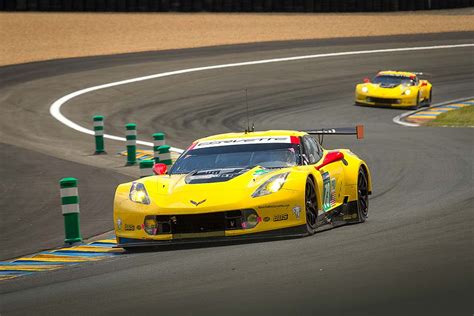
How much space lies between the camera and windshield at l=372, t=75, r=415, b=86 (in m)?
36.2

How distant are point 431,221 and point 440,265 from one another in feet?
11.4

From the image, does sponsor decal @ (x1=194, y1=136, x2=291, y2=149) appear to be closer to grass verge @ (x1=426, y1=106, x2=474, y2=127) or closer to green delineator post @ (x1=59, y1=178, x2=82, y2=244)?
green delineator post @ (x1=59, y1=178, x2=82, y2=244)

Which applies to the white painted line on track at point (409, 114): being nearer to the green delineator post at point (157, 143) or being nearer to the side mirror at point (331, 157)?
the green delineator post at point (157, 143)

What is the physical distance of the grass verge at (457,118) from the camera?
98.0 ft

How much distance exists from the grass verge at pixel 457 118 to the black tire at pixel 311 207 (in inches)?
705

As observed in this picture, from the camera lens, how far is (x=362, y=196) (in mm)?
13531

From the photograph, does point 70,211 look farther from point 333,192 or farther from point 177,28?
point 177,28

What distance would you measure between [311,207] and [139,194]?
183 centimetres

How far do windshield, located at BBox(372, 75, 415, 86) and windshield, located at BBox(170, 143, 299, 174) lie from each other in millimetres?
24054

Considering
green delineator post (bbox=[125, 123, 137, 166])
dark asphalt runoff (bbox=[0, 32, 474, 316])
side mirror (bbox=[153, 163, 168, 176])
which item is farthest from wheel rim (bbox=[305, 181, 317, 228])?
green delineator post (bbox=[125, 123, 137, 166])

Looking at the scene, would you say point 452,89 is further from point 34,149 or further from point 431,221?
point 431,221

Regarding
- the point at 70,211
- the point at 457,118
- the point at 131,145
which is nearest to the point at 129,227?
the point at 70,211

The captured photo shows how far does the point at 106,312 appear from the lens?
7586 mm

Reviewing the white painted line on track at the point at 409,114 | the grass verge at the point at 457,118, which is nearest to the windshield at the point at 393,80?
the white painted line on track at the point at 409,114
